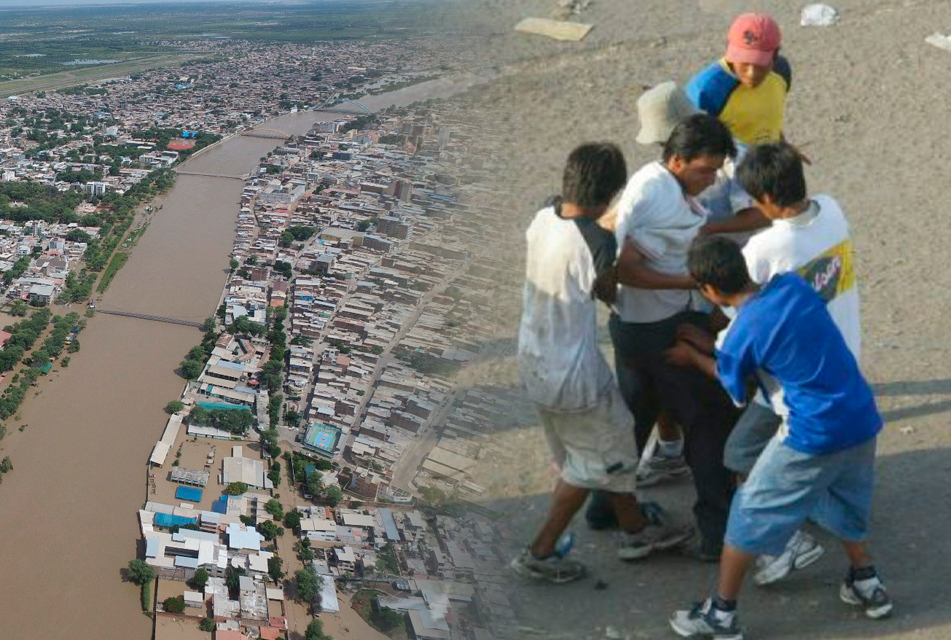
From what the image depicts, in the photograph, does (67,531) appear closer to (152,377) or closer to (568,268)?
(152,377)

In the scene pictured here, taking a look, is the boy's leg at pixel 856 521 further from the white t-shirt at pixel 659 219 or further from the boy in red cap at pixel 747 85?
the boy in red cap at pixel 747 85

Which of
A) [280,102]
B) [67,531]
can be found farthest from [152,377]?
[280,102]

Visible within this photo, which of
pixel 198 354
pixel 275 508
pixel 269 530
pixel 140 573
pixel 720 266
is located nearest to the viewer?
pixel 720 266

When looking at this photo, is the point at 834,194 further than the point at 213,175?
No

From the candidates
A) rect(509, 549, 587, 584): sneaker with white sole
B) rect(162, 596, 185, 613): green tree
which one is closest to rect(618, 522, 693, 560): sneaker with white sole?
rect(509, 549, 587, 584): sneaker with white sole

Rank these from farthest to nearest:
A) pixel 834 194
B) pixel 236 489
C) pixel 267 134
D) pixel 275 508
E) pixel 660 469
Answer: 1. pixel 267 134
2. pixel 236 489
3. pixel 275 508
4. pixel 834 194
5. pixel 660 469

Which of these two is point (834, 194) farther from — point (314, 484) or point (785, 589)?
point (314, 484)

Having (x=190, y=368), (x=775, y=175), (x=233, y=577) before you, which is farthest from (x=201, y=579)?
(x=775, y=175)
